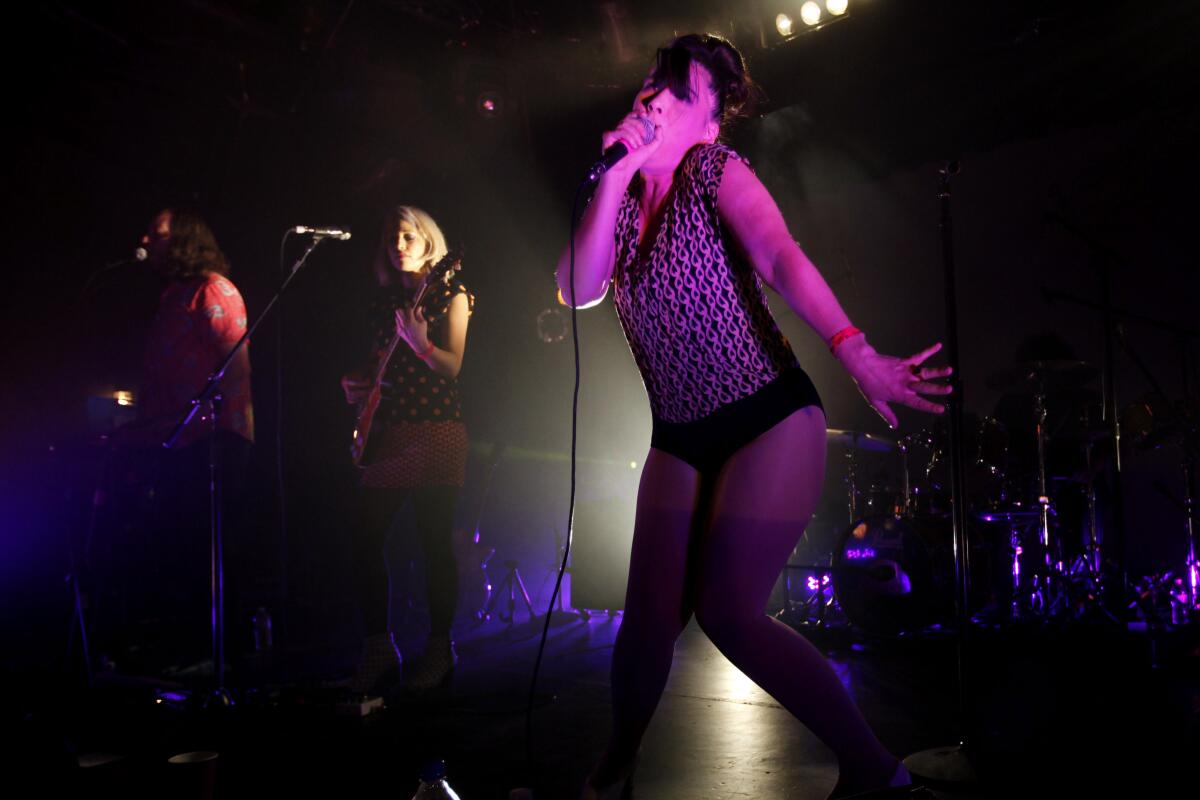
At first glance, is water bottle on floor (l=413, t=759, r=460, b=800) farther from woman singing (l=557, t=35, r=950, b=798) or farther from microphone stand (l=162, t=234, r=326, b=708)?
microphone stand (l=162, t=234, r=326, b=708)

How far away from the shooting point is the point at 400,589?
7.04m

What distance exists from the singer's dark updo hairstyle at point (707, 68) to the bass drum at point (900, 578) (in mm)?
4204

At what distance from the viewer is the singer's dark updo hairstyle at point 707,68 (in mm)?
2025

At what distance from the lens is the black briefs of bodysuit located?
6.10ft

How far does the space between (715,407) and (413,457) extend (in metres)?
2.31

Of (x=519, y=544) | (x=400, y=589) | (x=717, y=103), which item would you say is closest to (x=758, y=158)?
(x=519, y=544)

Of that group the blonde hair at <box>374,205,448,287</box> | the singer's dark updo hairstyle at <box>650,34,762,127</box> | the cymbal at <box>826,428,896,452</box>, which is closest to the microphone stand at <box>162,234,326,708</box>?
the blonde hair at <box>374,205,448,287</box>

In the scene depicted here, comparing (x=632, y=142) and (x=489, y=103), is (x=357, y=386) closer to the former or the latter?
(x=632, y=142)

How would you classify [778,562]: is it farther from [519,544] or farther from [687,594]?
[519,544]

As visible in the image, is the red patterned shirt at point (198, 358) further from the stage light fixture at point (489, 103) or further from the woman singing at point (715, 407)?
the woman singing at point (715, 407)

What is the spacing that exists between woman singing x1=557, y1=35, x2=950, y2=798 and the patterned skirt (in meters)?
2.07

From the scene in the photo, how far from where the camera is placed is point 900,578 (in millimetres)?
5605

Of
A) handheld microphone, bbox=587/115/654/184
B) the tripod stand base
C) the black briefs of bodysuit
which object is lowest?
the tripod stand base

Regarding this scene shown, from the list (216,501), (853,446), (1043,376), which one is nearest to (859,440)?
(853,446)
